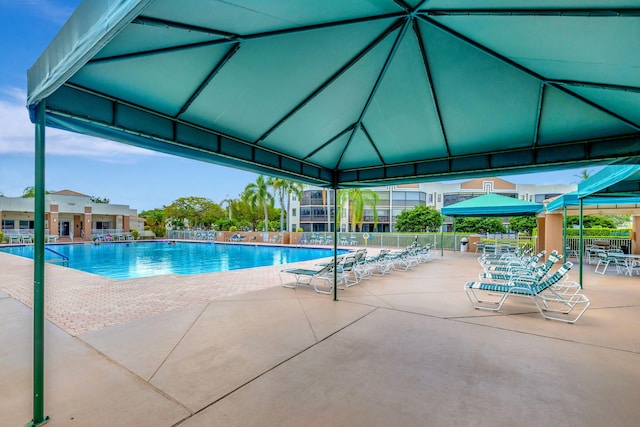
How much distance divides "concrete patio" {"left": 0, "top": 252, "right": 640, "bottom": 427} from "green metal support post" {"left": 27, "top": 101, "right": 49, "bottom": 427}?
0.23 m

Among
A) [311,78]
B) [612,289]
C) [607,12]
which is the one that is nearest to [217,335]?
[311,78]

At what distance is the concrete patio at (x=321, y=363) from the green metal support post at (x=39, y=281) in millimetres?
232

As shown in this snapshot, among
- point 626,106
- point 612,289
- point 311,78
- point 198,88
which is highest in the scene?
point 311,78

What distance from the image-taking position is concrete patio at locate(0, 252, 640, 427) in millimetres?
2809

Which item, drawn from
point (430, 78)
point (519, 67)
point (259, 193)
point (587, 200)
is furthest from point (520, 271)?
point (259, 193)

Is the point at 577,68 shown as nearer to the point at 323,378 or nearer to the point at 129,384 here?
the point at 323,378

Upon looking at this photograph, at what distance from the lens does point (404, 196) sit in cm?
5012

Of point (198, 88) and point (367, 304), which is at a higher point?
point (198, 88)

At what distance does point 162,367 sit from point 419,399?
297 cm

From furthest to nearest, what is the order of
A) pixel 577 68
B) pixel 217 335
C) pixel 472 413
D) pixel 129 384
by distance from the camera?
pixel 217 335 → pixel 577 68 → pixel 129 384 → pixel 472 413

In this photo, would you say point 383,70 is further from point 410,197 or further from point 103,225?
point 410,197

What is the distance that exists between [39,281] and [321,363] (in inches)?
119

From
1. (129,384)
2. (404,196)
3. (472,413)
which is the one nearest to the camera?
(472,413)

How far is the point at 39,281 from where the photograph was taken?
2689 mm
